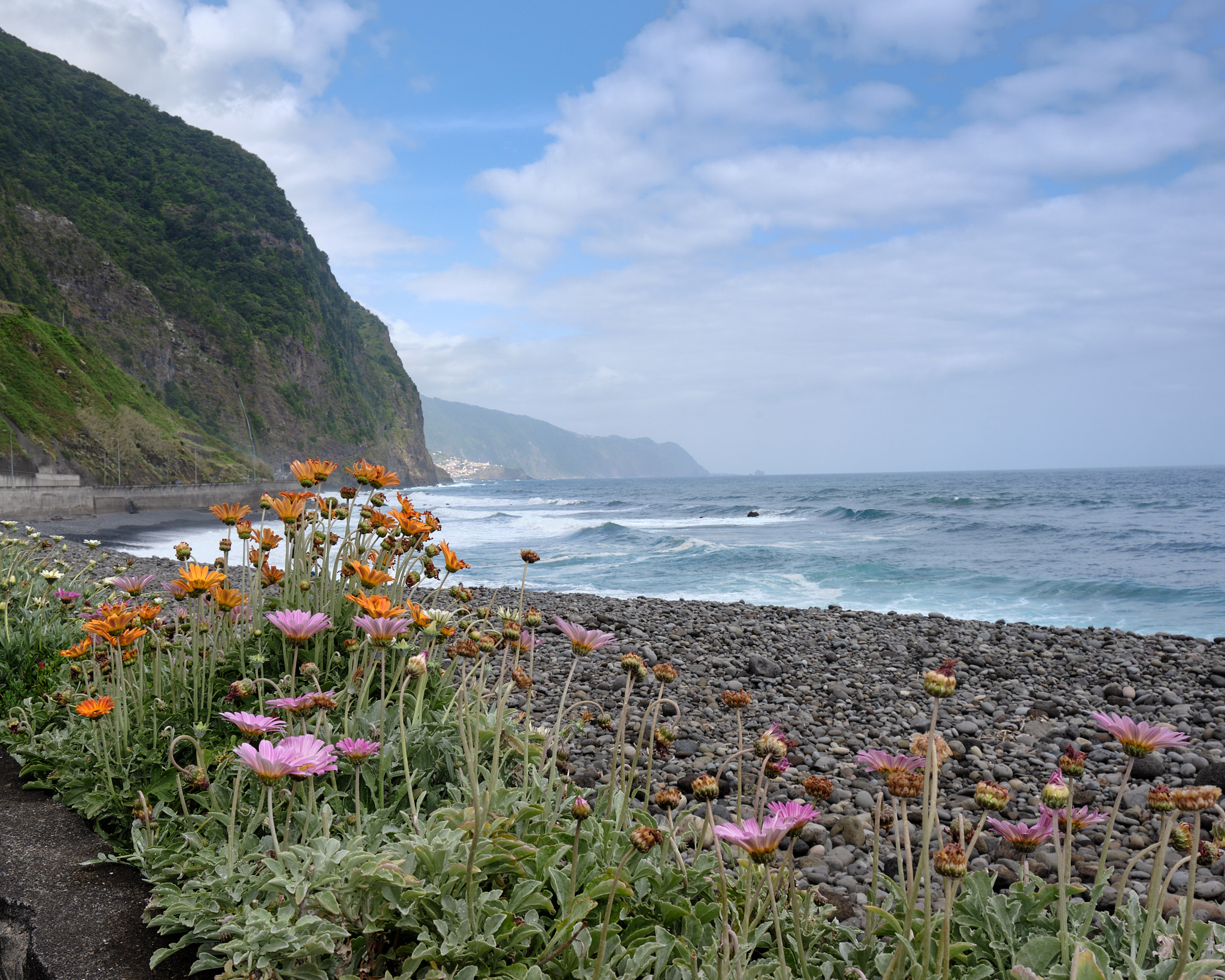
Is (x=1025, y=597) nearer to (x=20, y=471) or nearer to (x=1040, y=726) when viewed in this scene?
(x=1040, y=726)

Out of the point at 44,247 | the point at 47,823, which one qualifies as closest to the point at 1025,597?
the point at 47,823

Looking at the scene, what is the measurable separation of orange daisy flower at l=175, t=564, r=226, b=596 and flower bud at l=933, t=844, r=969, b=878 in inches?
93.3

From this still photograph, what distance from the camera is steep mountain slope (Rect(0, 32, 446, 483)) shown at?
49125mm

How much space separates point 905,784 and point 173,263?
69211 millimetres

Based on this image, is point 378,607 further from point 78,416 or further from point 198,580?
point 78,416

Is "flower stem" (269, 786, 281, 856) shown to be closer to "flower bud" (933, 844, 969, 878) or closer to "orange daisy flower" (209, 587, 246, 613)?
"orange daisy flower" (209, 587, 246, 613)

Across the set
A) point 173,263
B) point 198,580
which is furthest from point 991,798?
point 173,263

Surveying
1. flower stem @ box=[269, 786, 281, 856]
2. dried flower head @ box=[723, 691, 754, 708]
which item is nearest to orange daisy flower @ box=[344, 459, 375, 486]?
flower stem @ box=[269, 786, 281, 856]

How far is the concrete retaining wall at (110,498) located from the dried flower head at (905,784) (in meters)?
16.8

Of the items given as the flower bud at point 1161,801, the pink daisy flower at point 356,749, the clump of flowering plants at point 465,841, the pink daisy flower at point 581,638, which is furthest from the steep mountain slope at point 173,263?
the flower bud at point 1161,801

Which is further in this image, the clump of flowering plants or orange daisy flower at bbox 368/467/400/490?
orange daisy flower at bbox 368/467/400/490

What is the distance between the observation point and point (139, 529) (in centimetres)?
2386

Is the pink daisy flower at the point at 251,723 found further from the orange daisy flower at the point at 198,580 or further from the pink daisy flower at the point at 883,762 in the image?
the pink daisy flower at the point at 883,762

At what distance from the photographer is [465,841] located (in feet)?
6.33
